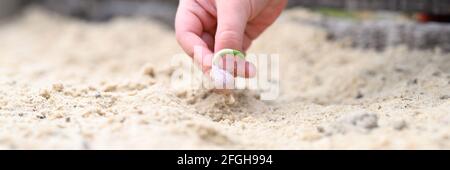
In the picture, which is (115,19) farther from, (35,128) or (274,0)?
(35,128)

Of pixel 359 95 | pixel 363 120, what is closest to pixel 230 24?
pixel 363 120

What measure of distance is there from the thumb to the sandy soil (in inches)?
7.8

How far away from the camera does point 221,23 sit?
144cm

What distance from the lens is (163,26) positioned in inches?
141

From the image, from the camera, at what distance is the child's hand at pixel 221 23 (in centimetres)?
142

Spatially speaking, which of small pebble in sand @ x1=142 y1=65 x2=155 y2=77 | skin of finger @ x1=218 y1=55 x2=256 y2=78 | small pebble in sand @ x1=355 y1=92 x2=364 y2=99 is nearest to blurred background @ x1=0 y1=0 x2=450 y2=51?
small pebble in sand @ x1=355 y1=92 x2=364 y2=99

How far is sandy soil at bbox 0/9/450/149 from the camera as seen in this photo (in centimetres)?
106

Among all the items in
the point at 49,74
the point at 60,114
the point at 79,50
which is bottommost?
the point at 60,114

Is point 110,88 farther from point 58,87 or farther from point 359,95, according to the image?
point 359,95

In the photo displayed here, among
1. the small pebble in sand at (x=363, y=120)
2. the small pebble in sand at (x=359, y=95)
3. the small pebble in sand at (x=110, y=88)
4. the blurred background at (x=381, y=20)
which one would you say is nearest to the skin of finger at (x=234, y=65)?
the small pebble in sand at (x=363, y=120)

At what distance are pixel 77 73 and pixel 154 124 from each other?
149 cm

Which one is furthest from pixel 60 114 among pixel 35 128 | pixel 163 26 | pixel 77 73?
pixel 163 26

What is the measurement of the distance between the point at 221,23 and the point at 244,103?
0.96ft

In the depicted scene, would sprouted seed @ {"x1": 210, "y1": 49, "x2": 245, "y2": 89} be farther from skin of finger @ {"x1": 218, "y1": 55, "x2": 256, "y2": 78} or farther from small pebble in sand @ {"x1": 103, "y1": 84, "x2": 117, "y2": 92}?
small pebble in sand @ {"x1": 103, "y1": 84, "x2": 117, "y2": 92}
